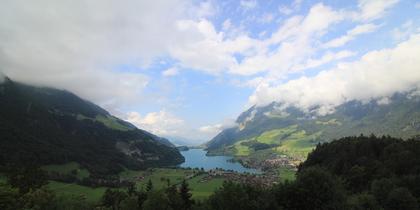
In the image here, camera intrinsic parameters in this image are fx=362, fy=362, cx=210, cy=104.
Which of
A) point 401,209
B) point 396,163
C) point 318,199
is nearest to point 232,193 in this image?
point 318,199

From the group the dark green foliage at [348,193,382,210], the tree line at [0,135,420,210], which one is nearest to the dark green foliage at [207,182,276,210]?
the tree line at [0,135,420,210]

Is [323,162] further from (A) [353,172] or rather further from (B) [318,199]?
(B) [318,199]

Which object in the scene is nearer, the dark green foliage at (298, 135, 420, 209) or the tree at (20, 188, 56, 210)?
the dark green foliage at (298, 135, 420, 209)

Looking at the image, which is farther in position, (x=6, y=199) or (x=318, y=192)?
(x=6, y=199)

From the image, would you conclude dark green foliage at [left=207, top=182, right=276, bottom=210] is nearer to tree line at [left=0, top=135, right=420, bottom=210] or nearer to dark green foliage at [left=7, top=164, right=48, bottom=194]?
tree line at [left=0, top=135, right=420, bottom=210]

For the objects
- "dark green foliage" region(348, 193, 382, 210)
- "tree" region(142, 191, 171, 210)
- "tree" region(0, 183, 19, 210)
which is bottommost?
"dark green foliage" region(348, 193, 382, 210)

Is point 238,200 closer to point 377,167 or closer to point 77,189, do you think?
point 377,167

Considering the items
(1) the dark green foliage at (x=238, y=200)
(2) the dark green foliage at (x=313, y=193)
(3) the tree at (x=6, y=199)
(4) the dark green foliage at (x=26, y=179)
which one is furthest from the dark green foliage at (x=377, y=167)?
(4) the dark green foliage at (x=26, y=179)

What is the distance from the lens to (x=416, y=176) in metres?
100

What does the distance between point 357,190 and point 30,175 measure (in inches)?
4468

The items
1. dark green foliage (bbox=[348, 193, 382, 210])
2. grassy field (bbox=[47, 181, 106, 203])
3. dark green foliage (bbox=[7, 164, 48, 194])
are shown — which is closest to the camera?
dark green foliage (bbox=[348, 193, 382, 210])

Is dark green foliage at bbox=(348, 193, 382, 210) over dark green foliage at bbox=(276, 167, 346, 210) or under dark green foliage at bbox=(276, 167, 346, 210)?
under

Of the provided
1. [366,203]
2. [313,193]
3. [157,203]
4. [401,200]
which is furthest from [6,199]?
[401,200]

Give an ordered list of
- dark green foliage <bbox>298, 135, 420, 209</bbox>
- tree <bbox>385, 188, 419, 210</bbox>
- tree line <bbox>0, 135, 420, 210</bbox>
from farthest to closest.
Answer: dark green foliage <bbox>298, 135, 420, 209</bbox> < tree <bbox>385, 188, 419, 210</bbox> < tree line <bbox>0, 135, 420, 210</bbox>
